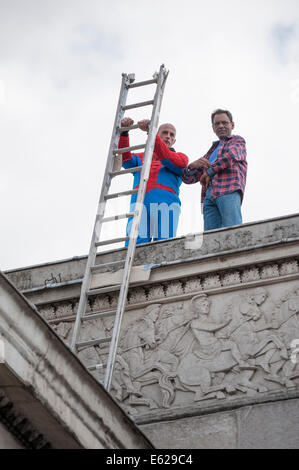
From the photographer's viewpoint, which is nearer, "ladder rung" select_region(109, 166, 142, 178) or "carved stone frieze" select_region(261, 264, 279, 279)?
"carved stone frieze" select_region(261, 264, 279, 279)

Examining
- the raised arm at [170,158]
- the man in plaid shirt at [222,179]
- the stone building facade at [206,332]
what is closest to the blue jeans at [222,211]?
the man in plaid shirt at [222,179]

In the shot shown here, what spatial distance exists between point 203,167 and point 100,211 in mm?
1340

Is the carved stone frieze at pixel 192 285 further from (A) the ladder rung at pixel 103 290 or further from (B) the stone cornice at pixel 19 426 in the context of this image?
(B) the stone cornice at pixel 19 426

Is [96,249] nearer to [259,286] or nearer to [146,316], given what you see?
→ [146,316]

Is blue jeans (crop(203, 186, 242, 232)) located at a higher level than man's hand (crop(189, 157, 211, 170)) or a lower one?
lower

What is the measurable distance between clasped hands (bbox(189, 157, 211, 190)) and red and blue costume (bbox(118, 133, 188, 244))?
18cm

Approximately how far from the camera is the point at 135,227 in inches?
404

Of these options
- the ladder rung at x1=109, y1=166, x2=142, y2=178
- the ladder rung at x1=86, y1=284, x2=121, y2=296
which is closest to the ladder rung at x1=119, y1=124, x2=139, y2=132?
the ladder rung at x1=109, y1=166, x2=142, y2=178

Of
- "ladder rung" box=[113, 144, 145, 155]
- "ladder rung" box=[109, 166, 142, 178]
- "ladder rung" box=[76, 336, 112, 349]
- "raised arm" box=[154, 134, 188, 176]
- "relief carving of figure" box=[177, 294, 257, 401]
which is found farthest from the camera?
"raised arm" box=[154, 134, 188, 176]

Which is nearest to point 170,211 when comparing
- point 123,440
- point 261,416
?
point 261,416

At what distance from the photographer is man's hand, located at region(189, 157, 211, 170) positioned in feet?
36.9

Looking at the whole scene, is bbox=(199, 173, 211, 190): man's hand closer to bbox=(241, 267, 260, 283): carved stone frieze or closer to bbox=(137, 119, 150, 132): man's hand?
bbox=(137, 119, 150, 132): man's hand

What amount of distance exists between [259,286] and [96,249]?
1.64m

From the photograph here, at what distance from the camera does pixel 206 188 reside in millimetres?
11328
